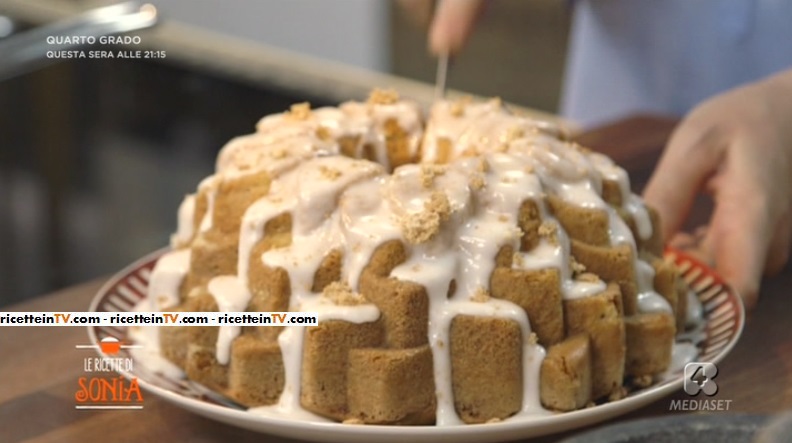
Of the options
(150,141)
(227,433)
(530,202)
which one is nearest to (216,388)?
(227,433)

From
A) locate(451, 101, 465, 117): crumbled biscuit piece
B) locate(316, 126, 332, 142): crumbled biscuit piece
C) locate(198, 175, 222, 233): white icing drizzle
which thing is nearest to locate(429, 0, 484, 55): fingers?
locate(451, 101, 465, 117): crumbled biscuit piece

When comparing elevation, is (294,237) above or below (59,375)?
above

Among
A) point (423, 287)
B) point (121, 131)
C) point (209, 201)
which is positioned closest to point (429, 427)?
point (423, 287)

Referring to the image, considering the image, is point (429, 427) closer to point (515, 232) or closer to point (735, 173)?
point (515, 232)

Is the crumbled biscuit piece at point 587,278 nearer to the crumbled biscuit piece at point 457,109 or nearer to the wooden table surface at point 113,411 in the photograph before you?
the wooden table surface at point 113,411

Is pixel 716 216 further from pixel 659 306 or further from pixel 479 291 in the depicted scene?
pixel 479 291

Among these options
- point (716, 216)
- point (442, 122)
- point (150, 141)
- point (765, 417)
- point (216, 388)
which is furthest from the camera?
point (150, 141)
